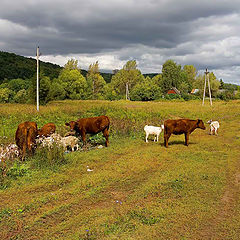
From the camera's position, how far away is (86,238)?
453cm

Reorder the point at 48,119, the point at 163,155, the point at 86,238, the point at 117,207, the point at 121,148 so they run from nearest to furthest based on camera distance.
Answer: the point at 86,238
the point at 117,207
the point at 163,155
the point at 121,148
the point at 48,119

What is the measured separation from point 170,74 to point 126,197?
91.4 metres

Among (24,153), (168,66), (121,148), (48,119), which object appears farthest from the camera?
(168,66)

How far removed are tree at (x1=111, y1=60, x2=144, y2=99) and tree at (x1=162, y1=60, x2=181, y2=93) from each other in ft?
32.6

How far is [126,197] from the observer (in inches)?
256

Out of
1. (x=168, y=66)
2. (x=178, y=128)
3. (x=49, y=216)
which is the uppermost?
(x=168, y=66)

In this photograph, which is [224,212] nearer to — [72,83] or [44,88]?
[44,88]

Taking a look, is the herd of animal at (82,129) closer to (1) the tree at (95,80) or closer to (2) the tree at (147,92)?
(2) the tree at (147,92)

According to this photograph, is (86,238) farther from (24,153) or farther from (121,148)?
(121,148)

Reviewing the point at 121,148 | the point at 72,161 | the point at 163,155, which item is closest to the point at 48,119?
the point at 121,148

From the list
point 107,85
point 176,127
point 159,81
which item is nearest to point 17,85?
point 107,85

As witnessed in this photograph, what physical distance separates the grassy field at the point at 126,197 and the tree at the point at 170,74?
8467 centimetres

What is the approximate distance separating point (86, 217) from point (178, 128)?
880cm

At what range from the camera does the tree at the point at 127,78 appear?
90.4 m
